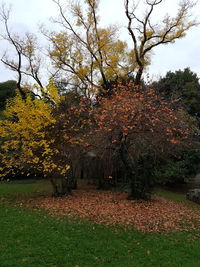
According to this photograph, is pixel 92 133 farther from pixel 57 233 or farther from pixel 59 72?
pixel 59 72

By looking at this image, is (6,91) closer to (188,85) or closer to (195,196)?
(188,85)

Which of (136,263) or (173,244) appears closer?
(136,263)

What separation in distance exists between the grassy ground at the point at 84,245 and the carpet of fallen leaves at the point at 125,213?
62cm

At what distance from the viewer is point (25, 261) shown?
13.9 ft

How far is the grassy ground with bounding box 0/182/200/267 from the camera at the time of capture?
4422mm

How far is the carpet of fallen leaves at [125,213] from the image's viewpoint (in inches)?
277

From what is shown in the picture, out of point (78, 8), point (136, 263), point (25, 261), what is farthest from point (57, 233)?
point (78, 8)

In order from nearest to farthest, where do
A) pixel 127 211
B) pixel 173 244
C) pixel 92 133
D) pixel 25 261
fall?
pixel 25 261 → pixel 173 244 → pixel 127 211 → pixel 92 133

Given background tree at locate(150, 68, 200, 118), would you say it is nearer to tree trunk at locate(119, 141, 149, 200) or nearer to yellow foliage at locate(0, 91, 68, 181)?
tree trunk at locate(119, 141, 149, 200)

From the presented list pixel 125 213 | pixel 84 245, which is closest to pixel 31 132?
pixel 125 213

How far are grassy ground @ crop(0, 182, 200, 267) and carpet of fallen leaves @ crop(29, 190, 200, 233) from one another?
2.04ft

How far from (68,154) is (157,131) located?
4.02 m

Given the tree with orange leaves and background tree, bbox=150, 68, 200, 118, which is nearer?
the tree with orange leaves

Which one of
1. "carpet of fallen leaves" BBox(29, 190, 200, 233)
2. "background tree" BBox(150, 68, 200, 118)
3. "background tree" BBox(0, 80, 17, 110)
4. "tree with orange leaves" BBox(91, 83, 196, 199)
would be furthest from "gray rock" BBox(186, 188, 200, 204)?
"background tree" BBox(0, 80, 17, 110)
